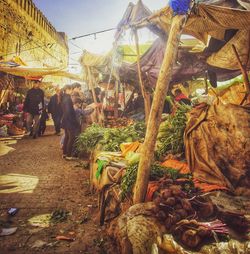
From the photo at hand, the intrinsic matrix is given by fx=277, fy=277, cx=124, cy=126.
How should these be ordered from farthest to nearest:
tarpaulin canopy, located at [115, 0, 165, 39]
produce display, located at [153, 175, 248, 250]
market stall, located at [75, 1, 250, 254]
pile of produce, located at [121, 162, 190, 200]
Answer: tarpaulin canopy, located at [115, 0, 165, 39], pile of produce, located at [121, 162, 190, 200], market stall, located at [75, 1, 250, 254], produce display, located at [153, 175, 248, 250]

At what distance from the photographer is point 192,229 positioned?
9.75 ft

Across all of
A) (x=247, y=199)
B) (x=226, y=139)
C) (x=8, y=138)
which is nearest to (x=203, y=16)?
(x=226, y=139)

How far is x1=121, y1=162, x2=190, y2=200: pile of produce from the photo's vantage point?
4.32 meters

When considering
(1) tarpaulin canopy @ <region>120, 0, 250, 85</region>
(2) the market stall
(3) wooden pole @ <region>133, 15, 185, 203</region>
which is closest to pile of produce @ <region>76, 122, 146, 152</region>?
(2) the market stall

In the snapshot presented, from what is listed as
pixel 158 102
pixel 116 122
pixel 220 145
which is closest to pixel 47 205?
pixel 158 102

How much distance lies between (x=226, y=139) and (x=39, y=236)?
3451mm

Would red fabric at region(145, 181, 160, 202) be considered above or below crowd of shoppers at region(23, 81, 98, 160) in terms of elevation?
below

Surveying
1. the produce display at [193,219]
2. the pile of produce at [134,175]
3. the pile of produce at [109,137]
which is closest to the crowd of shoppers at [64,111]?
the pile of produce at [109,137]

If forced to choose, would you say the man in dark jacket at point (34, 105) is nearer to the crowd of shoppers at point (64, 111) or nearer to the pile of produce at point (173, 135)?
the crowd of shoppers at point (64, 111)

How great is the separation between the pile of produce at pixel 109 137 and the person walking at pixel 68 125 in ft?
1.04

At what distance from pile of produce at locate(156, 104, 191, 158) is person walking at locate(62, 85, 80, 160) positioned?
3.54 meters

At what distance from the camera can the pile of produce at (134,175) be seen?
432 cm

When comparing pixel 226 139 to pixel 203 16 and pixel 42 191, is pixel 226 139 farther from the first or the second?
pixel 42 191

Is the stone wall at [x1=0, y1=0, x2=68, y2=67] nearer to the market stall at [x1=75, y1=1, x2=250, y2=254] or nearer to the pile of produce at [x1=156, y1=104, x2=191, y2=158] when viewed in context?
the pile of produce at [x1=156, y1=104, x2=191, y2=158]
